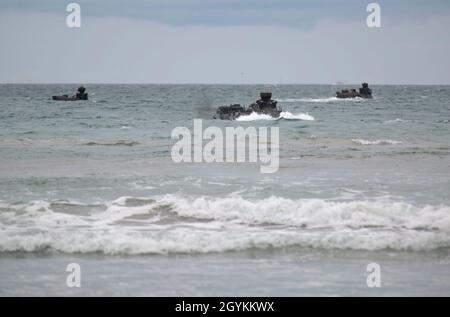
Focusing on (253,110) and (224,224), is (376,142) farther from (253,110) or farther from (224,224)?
(224,224)

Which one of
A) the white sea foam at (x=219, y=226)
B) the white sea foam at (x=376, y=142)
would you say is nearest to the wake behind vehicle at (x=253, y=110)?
the white sea foam at (x=376, y=142)

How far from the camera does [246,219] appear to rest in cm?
1369

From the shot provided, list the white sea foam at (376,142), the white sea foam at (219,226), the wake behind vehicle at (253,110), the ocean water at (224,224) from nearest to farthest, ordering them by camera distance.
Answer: the ocean water at (224,224)
the white sea foam at (219,226)
the white sea foam at (376,142)
the wake behind vehicle at (253,110)

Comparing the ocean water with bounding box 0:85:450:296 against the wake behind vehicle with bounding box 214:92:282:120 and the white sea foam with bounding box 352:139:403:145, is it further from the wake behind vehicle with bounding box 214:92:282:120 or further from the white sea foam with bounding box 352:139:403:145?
the wake behind vehicle with bounding box 214:92:282:120

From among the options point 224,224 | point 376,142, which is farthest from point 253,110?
point 224,224

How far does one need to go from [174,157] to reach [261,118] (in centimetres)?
1912

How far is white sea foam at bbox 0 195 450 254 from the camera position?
1169 cm

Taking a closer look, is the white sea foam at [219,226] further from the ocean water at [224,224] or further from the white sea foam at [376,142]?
the white sea foam at [376,142]

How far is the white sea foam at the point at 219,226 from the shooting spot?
11.7m

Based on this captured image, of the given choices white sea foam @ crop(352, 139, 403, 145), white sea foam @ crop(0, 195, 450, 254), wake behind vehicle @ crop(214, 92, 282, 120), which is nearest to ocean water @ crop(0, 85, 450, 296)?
white sea foam @ crop(0, 195, 450, 254)

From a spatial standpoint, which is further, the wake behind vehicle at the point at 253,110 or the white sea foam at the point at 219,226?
the wake behind vehicle at the point at 253,110

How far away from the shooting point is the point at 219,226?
43.1ft

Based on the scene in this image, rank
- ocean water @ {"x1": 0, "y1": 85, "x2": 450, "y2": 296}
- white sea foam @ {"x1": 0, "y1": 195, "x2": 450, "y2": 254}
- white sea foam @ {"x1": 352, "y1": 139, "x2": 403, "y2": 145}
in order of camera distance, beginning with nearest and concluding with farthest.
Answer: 1. ocean water @ {"x1": 0, "y1": 85, "x2": 450, "y2": 296}
2. white sea foam @ {"x1": 0, "y1": 195, "x2": 450, "y2": 254}
3. white sea foam @ {"x1": 352, "y1": 139, "x2": 403, "y2": 145}
